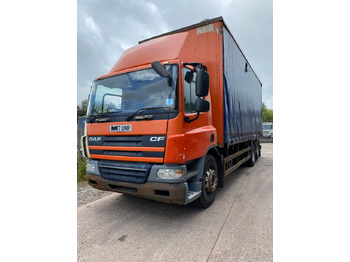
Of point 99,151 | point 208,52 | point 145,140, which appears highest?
point 208,52

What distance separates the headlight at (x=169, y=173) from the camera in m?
2.74

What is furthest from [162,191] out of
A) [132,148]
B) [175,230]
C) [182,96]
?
[182,96]

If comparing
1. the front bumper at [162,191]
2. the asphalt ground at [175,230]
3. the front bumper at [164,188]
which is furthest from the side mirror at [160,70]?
the asphalt ground at [175,230]

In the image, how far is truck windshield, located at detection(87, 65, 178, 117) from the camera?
289 centimetres

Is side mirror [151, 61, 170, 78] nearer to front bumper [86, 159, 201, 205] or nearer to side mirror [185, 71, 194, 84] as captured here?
side mirror [185, 71, 194, 84]

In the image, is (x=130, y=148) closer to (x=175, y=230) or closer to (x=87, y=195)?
(x=175, y=230)

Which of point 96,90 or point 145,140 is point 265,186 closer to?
point 145,140

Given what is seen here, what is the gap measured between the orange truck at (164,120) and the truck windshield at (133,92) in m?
0.01

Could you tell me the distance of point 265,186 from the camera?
493 cm

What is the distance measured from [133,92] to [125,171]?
48.9 inches

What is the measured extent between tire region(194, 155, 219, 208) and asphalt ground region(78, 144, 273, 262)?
161mm

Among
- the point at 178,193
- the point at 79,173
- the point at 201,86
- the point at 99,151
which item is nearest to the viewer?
the point at 178,193

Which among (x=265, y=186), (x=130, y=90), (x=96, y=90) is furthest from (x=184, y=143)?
(x=265, y=186)

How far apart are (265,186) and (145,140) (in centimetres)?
362
